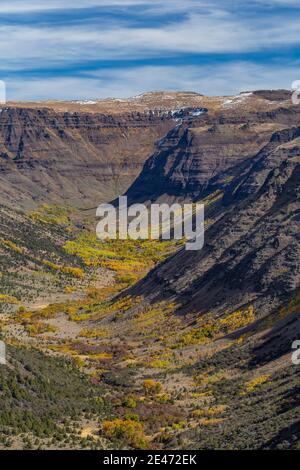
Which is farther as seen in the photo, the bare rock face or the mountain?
the bare rock face

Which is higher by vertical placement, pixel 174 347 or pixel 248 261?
pixel 248 261

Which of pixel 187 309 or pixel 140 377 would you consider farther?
pixel 187 309

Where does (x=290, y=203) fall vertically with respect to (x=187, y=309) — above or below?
above

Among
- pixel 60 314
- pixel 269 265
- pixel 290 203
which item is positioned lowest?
pixel 60 314

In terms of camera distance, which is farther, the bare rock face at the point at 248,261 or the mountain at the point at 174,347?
the bare rock face at the point at 248,261

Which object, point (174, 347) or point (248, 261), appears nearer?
point (174, 347)

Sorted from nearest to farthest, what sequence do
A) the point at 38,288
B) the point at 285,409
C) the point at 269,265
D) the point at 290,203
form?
the point at 285,409 → the point at 269,265 → the point at 290,203 → the point at 38,288

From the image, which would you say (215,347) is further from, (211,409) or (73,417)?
Result: (73,417)

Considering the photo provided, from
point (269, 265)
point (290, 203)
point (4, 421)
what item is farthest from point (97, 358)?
point (290, 203)

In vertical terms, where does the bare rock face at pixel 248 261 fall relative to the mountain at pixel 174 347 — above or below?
above

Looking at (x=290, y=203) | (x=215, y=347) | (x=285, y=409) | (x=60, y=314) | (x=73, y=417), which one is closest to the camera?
(x=285, y=409)

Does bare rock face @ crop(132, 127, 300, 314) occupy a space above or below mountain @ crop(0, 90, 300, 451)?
above
